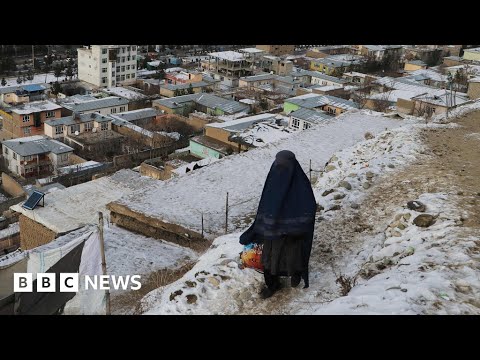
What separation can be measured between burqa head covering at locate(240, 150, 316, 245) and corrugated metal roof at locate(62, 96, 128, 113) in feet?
60.0

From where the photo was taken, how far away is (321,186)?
5914mm

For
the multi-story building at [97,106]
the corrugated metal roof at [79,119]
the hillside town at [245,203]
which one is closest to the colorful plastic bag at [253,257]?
the hillside town at [245,203]

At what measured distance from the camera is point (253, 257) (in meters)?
3.62

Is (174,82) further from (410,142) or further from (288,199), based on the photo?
(288,199)

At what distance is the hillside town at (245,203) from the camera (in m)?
3.30

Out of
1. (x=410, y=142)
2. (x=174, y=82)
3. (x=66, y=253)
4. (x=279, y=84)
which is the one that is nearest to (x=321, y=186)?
(x=410, y=142)

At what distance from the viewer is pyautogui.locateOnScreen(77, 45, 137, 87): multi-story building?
27000 mm

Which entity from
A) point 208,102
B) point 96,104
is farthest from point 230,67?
point 96,104

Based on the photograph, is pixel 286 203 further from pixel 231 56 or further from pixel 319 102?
pixel 231 56

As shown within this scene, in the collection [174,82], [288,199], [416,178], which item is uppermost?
[288,199]

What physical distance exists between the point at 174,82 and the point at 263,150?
1901 centimetres

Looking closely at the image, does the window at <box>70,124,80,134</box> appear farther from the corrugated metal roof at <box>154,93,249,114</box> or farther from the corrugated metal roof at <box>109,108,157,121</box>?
the corrugated metal roof at <box>154,93,249,114</box>

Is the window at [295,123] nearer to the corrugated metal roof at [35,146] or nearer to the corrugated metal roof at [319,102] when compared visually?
the corrugated metal roof at [319,102]

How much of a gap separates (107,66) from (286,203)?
84.3ft
